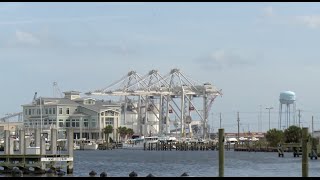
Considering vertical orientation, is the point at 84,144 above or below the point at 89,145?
above

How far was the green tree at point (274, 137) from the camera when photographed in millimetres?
149375

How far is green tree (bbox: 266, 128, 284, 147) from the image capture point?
149375 mm

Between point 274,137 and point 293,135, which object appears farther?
point 274,137

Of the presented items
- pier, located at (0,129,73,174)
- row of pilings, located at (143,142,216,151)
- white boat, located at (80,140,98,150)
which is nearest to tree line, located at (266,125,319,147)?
row of pilings, located at (143,142,216,151)

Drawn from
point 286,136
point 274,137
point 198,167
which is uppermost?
point 286,136

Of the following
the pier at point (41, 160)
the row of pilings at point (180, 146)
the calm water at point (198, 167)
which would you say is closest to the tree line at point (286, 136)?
the row of pilings at point (180, 146)

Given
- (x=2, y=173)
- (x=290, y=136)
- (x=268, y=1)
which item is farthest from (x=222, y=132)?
(x=290, y=136)

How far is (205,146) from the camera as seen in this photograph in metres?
179

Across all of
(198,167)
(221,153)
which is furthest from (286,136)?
(221,153)

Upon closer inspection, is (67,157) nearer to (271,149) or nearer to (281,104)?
(271,149)

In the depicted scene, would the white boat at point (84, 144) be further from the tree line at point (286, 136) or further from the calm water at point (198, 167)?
the calm water at point (198, 167)

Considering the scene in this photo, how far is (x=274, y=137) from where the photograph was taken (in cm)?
15238

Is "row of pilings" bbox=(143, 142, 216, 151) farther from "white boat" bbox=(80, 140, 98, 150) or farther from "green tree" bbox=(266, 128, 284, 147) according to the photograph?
"green tree" bbox=(266, 128, 284, 147)

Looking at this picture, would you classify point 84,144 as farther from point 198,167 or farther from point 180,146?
point 198,167
